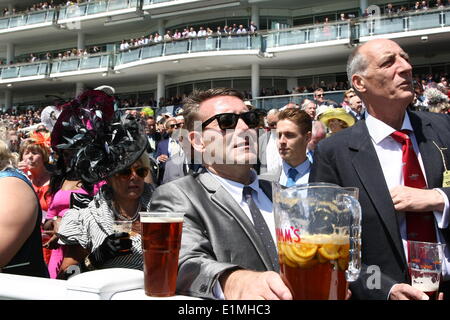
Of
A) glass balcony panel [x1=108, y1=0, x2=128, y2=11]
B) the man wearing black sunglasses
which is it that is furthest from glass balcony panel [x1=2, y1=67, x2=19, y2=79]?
the man wearing black sunglasses

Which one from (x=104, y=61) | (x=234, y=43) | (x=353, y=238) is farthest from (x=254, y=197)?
(x=104, y=61)

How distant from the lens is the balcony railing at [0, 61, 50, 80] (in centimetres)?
3002

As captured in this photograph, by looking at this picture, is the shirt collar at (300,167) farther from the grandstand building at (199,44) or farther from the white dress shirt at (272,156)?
the grandstand building at (199,44)

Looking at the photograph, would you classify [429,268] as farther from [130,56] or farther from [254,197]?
[130,56]

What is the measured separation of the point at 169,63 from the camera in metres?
25.9

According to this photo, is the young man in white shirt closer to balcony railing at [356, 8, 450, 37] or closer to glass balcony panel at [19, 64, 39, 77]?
balcony railing at [356, 8, 450, 37]

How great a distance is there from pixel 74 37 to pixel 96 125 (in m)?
31.8

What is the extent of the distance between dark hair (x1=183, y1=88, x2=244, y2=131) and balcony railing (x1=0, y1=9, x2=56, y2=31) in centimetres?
3067

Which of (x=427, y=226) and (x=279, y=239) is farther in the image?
(x=427, y=226)

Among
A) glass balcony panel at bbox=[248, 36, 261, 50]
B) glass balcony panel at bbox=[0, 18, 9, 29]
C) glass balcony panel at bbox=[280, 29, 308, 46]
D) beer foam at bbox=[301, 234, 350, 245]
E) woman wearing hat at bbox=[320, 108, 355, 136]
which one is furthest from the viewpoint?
glass balcony panel at bbox=[0, 18, 9, 29]

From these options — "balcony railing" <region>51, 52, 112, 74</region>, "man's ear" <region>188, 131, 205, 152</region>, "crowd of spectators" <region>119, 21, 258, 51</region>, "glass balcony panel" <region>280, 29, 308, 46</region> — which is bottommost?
"man's ear" <region>188, 131, 205, 152</region>

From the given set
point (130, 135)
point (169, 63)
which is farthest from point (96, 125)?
point (169, 63)

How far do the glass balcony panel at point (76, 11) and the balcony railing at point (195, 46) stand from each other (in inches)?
199
